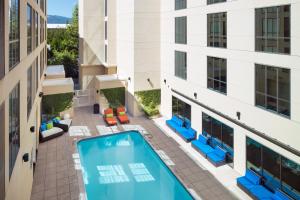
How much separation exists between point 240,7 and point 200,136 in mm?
7669

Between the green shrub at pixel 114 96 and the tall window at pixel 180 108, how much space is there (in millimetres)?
5353

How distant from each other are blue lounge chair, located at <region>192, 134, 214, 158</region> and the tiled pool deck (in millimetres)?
851

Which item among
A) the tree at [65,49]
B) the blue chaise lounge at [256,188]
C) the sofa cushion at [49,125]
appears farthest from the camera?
the tree at [65,49]

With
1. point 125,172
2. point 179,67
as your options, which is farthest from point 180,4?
point 125,172

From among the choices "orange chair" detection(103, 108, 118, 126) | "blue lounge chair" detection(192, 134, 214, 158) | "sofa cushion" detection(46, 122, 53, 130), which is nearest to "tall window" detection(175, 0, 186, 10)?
"blue lounge chair" detection(192, 134, 214, 158)

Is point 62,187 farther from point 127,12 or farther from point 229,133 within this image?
point 127,12

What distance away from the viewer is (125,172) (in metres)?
14.3

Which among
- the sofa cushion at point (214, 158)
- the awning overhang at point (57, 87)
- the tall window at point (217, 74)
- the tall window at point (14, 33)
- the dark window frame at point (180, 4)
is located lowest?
the sofa cushion at point (214, 158)

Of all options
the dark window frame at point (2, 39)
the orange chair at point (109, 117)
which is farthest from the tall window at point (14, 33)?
the orange chair at point (109, 117)

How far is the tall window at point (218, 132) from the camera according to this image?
47.3ft

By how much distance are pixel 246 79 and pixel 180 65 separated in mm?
6912

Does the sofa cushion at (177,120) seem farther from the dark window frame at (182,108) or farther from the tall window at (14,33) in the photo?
the tall window at (14,33)

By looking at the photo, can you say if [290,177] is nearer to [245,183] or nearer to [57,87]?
[245,183]

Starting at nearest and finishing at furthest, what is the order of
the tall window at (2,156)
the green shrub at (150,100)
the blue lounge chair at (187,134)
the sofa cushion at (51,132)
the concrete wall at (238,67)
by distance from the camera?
the tall window at (2,156) < the concrete wall at (238,67) < the blue lounge chair at (187,134) < the sofa cushion at (51,132) < the green shrub at (150,100)
